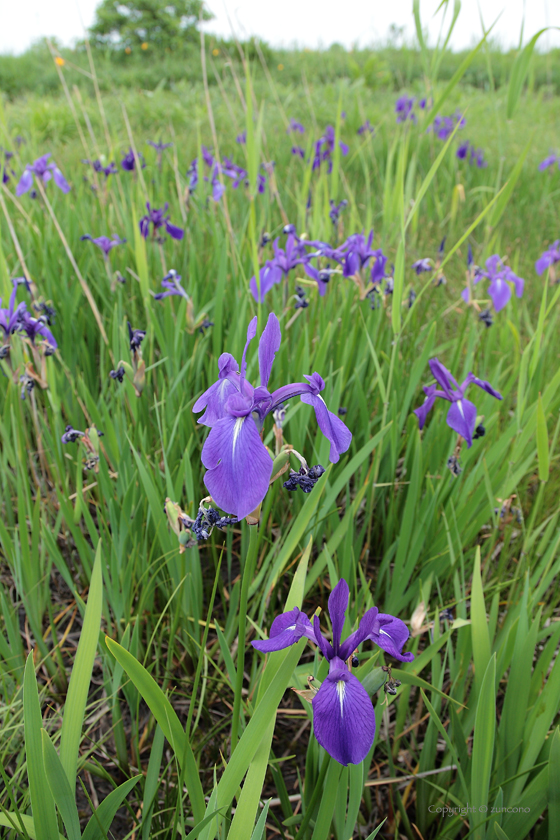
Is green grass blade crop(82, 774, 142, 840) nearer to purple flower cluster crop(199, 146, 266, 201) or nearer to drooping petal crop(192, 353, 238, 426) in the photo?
drooping petal crop(192, 353, 238, 426)

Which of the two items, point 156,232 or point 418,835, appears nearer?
point 418,835

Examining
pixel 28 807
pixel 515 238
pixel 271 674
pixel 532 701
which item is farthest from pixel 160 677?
pixel 515 238

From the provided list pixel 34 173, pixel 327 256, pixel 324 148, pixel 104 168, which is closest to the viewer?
pixel 327 256

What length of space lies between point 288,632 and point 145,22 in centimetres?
2205

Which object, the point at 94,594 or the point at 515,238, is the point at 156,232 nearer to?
the point at 94,594

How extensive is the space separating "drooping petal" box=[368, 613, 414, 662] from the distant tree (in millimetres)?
20856

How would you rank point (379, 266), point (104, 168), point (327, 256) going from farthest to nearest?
point (104, 168), point (327, 256), point (379, 266)

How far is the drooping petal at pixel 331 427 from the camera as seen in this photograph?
81 centimetres

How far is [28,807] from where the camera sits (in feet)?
3.55

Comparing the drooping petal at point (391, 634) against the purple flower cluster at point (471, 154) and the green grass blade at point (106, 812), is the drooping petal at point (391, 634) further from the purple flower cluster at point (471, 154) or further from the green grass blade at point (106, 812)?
the purple flower cluster at point (471, 154)

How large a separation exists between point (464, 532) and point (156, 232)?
7.16 ft

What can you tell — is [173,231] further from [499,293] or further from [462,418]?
[462,418]

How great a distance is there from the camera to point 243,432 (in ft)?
2.44

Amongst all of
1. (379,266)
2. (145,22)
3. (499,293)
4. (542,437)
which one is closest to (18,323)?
(379,266)
